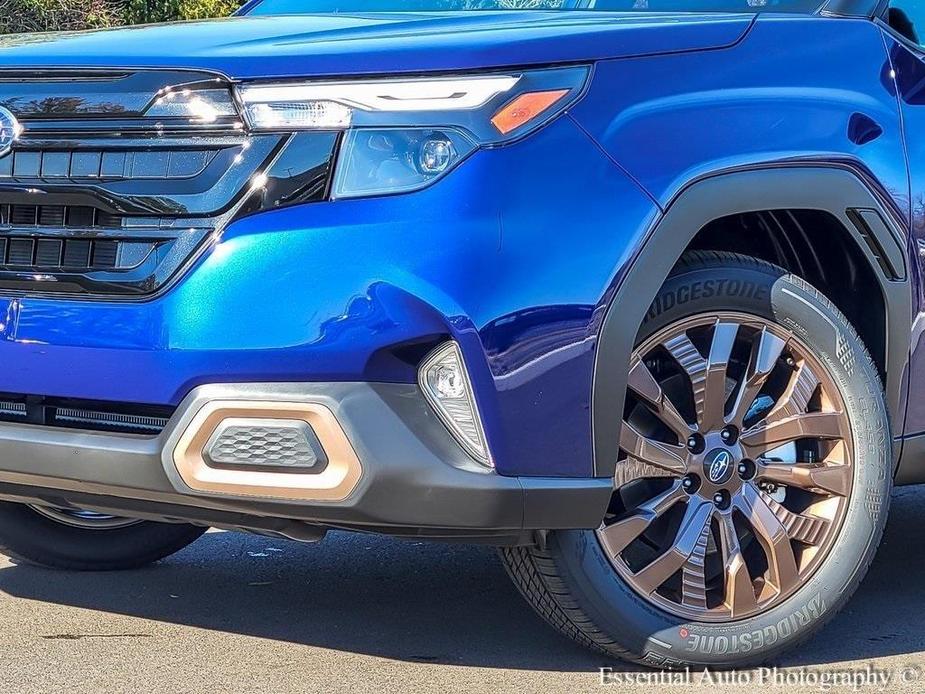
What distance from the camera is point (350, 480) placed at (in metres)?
2.85

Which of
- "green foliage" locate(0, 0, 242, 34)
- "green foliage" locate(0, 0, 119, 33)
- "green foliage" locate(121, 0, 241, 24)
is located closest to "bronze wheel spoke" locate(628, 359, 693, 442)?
"green foliage" locate(0, 0, 242, 34)

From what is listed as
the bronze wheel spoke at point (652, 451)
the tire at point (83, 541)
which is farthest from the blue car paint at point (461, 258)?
the tire at point (83, 541)

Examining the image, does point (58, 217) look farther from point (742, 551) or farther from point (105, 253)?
point (742, 551)

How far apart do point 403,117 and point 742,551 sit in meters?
1.24

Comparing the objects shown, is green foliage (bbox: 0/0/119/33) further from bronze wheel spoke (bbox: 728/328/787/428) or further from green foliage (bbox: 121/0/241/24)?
bronze wheel spoke (bbox: 728/328/787/428)

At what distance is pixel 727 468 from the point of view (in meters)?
3.30

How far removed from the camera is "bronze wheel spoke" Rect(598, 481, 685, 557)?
318cm

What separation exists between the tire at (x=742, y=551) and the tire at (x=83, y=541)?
1458 millimetres

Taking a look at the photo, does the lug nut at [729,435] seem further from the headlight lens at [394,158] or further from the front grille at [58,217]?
the front grille at [58,217]

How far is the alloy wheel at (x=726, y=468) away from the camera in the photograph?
322 centimetres

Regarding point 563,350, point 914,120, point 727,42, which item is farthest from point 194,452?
point 914,120

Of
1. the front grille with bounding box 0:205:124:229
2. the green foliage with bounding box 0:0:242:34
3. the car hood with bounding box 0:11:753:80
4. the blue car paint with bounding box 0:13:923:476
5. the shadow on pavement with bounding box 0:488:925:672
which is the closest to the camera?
the blue car paint with bounding box 0:13:923:476

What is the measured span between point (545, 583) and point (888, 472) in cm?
84

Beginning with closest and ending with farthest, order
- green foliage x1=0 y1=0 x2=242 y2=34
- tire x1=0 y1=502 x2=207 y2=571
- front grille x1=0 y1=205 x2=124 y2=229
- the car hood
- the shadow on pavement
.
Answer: the car hood
front grille x1=0 y1=205 x2=124 y2=229
the shadow on pavement
tire x1=0 y1=502 x2=207 y2=571
green foliage x1=0 y1=0 x2=242 y2=34
